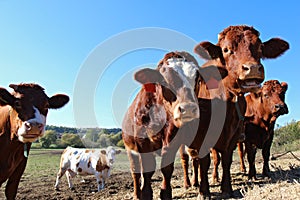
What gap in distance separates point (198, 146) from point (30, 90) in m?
2.98

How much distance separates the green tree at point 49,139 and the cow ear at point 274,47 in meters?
35.2

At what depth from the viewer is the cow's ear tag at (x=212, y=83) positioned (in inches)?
212

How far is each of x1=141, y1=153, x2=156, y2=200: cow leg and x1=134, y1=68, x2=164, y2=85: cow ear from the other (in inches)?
45.0

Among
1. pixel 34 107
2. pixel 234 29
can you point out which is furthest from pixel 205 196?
pixel 34 107

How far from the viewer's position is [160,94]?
15.3 feet

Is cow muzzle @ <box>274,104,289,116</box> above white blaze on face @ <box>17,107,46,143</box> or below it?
above

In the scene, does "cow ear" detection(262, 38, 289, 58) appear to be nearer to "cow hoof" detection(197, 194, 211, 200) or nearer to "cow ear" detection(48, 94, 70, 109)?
"cow hoof" detection(197, 194, 211, 200)

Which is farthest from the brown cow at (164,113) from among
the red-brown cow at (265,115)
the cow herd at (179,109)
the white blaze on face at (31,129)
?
the red-brown cow at (265,115)

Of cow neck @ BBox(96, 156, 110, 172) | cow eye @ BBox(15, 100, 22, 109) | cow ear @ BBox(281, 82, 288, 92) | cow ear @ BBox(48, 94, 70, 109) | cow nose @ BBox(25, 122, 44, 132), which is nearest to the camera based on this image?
cow nose @ BBox(25, 122, 44, 132)

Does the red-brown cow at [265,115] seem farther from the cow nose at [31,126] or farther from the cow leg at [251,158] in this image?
the cow nose at [31,126]

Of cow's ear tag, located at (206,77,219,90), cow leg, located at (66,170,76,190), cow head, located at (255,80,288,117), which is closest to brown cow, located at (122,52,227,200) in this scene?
cow's ear tag, located at (206,77,219,90)

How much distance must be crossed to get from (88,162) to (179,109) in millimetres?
11143

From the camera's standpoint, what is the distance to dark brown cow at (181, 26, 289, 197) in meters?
4.72

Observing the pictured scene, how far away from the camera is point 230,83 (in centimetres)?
511
